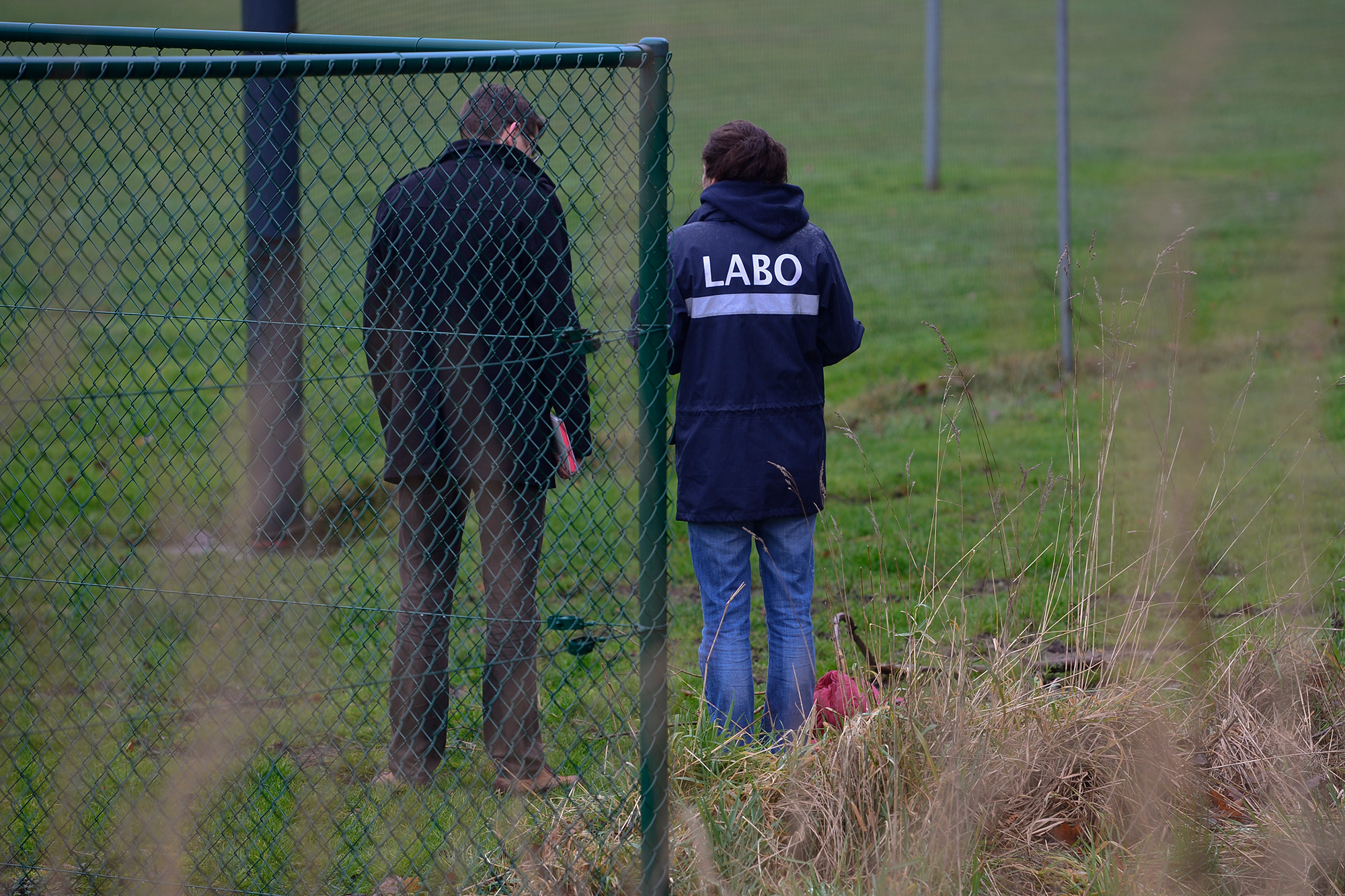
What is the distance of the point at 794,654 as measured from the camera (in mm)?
3275

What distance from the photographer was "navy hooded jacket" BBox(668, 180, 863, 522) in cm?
311

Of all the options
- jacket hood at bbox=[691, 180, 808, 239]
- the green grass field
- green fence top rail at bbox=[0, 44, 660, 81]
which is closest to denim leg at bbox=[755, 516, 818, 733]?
the green grass field

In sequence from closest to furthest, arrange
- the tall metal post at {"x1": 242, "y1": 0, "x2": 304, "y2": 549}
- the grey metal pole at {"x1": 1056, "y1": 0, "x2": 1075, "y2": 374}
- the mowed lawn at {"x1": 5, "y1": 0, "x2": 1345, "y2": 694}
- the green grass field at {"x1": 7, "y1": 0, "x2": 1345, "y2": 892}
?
the mowed lawn at {"x1": 5, "y1": 0, "x2": 1345, "y2": 694} < the green grass field at {"x1": 7, "y1": 0, "x2": 1345, "y2": 892} < the tall metal post at {"x1": 242, "y1": 0, "x2": 304, "y2": 549} < the grey metal pole at {"x1": 1056, "y1": 0, "x2": 1075, "y2": 374}

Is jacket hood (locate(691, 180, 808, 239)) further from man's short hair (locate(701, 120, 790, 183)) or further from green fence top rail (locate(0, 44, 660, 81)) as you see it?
green fence top rail (locate(0, 44, 660, 81))

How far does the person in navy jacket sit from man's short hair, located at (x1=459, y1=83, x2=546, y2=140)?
1.73 ft

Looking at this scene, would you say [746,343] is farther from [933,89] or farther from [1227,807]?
[933,89]

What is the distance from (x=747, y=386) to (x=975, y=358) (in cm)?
489

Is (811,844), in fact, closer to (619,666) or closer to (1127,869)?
(1127,869)

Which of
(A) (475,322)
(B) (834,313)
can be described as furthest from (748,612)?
(A) (475,322)

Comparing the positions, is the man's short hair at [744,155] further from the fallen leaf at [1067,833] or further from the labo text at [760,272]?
the fallen leaf at [1067,833]

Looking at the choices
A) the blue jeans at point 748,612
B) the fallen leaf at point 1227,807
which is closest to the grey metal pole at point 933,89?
the blue jeans at point 748,612

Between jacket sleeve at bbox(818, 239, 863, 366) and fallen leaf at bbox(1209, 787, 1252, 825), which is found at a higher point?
jacket sleeve at bbox(818, 239, 863, 366)

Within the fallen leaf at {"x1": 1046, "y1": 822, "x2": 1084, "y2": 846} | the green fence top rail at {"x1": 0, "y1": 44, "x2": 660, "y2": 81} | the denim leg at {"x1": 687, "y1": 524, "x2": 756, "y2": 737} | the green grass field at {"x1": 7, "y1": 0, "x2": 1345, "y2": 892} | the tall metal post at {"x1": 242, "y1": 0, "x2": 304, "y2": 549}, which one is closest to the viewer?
the green grass field at {"x1": 7, "y1": 0, "x2": 1345, "y2": 892}

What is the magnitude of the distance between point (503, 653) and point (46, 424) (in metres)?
4.71
